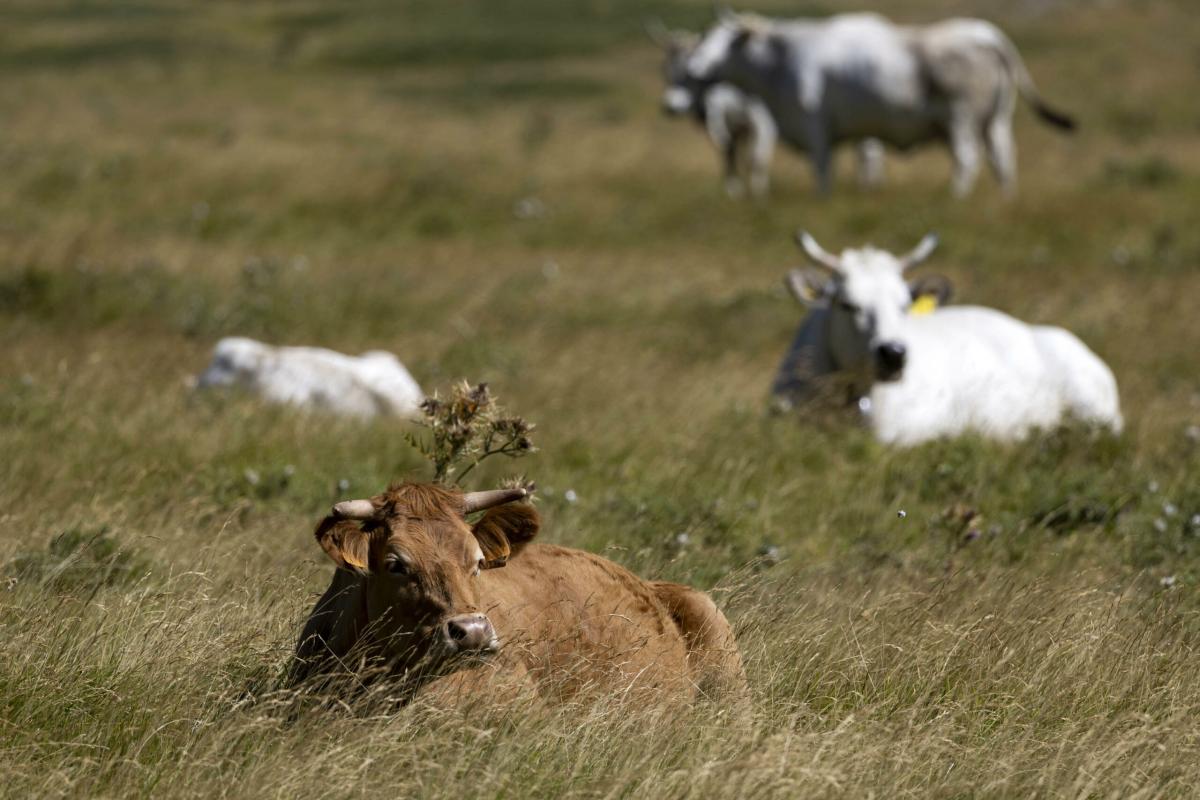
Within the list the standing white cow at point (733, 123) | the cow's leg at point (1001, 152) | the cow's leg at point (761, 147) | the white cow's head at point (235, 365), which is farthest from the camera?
the standing white cow at point (733, 123)

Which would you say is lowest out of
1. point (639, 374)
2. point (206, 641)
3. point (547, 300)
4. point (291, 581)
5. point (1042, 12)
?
point (1042, 12)

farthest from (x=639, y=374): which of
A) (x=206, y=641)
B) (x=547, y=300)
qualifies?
(x=206, y=641)

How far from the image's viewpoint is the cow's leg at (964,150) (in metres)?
19.4

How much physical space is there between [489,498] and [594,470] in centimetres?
352

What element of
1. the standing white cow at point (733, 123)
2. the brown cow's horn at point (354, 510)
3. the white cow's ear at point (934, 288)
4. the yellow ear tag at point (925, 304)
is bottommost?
the standing white cow at point (733, 123)

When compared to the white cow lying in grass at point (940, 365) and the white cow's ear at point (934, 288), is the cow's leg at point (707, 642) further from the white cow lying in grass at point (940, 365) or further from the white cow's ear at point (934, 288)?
the white cow's ear at point (934, 288)

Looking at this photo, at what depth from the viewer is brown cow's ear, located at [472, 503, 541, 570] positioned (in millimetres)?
4727

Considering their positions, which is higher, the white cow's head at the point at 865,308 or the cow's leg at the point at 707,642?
the cow's leg at the point at 707,642

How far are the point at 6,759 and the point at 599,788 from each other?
1.42 metres

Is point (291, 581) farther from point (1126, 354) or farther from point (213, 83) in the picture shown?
point (213, 83)

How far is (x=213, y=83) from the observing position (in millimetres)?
38812

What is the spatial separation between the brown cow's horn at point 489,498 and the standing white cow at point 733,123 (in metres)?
16.0

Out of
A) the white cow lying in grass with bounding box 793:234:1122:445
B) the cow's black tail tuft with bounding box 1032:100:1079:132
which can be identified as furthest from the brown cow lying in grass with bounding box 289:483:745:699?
the cow's black tail tuft with bounding box 1032:100:1079:132

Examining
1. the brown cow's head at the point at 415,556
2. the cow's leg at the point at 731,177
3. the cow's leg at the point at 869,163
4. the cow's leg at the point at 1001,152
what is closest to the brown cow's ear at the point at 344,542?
the brown cow's head at the point at 415,556
